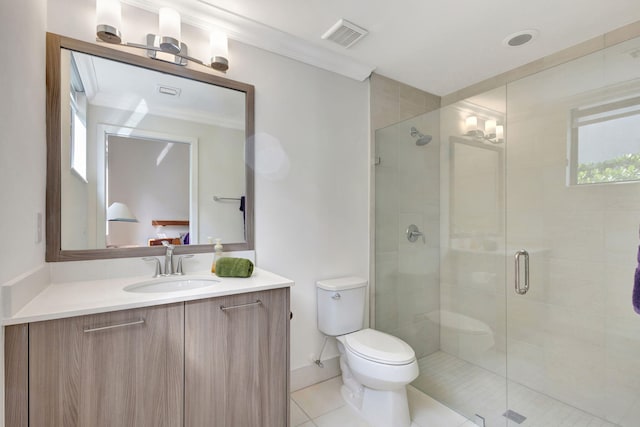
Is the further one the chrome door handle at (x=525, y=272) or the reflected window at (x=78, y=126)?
the chrome door handle at (x=525, y=272)

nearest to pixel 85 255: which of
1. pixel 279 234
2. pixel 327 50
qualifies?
pixel 279 234

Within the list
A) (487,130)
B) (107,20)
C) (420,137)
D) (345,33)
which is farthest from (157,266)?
(487,130)

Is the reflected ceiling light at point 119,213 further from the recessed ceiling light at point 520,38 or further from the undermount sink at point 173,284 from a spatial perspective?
the recessed ceiling light at point 520,38

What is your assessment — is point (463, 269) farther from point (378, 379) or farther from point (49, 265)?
point (49, 265)

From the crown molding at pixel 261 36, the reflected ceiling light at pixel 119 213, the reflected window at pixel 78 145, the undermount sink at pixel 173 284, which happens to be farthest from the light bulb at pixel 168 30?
the undermount sink at pixel 173 284

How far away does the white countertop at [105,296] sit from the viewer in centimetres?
100

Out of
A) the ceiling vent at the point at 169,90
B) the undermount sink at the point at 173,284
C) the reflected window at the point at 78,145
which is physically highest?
the ceiling vent at the point at 169,90

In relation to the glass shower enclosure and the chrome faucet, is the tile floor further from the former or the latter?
the chrome faucet

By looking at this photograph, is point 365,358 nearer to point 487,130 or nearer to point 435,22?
point 487,130

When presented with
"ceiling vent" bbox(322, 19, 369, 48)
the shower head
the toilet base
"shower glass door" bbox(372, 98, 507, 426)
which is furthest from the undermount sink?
the shower head

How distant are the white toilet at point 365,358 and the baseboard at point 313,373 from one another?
0.12 meters

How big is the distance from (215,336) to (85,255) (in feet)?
2.47

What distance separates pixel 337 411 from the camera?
1863mm

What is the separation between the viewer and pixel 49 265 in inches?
53.1
